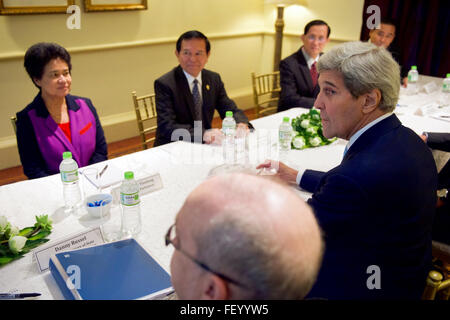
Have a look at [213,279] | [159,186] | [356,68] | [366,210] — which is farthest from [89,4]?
[213,279]

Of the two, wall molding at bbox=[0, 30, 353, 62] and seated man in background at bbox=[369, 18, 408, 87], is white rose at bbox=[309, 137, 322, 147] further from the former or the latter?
wall molding at bbox=[0, 30, 353, 62]

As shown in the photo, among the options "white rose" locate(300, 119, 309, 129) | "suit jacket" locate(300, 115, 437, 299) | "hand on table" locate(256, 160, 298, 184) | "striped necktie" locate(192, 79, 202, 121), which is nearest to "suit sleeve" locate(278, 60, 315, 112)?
"striped necktie" locate(192, 79, 202, 121)

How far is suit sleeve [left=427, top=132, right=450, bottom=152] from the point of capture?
2363 mm

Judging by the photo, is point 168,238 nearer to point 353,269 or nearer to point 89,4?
point 353,269

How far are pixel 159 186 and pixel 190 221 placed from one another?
1.16 m

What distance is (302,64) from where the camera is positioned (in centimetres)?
360

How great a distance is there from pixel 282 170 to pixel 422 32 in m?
3.76

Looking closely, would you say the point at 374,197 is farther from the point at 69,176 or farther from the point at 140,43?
the point at 140,43

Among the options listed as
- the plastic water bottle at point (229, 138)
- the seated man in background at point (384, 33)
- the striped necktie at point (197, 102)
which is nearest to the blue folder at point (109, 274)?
the plastic water bottle at point (229, 138)

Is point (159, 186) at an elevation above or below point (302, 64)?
below

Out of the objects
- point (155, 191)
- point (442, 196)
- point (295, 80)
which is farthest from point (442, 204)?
point (295, 80)

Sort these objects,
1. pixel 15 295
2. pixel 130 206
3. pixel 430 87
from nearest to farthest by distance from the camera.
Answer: pixel 15 295
pixel 130 206
pixel 430 87

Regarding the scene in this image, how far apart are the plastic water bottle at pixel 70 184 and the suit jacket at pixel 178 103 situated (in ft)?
3.36

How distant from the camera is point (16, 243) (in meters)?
1.30
